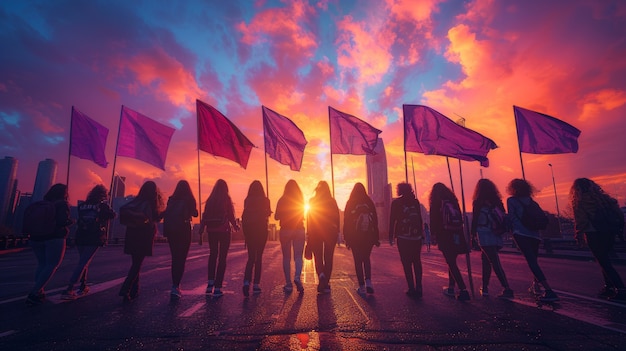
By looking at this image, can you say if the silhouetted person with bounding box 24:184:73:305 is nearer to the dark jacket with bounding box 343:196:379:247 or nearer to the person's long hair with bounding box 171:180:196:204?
the person's long hair with bounding box 171:180:196:204

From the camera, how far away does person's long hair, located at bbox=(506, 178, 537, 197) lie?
5.96 metres

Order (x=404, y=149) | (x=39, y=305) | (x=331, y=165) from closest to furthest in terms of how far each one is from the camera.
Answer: (x=39, y=305)
(x=404, y=149)
(x=331, y=165)

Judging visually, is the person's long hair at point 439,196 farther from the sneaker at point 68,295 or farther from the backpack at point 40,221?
the backpack at point 40,221

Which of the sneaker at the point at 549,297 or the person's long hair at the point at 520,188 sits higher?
the person's long hair at the point at 520,188

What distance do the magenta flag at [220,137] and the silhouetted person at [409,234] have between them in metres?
5.88

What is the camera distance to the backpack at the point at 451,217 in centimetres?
597

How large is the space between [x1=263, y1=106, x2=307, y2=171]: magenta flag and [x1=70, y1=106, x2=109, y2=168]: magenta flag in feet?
18.9

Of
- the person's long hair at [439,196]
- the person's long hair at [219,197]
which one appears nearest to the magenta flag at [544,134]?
the person's long hair at [439,196]

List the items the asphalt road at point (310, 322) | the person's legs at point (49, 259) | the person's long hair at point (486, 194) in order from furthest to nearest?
the person's long hair at point (486, 194), the person's legs at point (49, 259), the asphalt road at point (310, 322)

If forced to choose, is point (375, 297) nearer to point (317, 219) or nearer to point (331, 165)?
point (317, 219)

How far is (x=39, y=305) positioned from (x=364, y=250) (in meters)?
5.75

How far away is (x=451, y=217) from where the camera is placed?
19.6 feet

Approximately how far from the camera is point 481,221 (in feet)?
19.7

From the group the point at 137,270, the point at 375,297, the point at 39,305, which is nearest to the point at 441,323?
the point at 375,297
